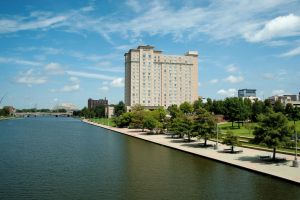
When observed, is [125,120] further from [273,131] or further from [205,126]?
[273,131]

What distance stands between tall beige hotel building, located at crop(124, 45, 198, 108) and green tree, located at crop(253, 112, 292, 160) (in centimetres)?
12661

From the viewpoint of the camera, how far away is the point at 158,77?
167125 mm

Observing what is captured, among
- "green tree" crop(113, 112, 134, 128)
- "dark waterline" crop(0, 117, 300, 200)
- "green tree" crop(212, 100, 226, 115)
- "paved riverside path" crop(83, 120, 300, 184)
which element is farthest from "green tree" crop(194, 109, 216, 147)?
"green tree" crop(212, 100, 226, 115)

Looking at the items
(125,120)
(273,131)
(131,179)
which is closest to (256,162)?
(273,131)

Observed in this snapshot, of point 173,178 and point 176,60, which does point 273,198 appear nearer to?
point 173,178

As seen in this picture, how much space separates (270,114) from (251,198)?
15.8m

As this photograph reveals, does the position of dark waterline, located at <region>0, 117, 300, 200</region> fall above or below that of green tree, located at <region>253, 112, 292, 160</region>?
below

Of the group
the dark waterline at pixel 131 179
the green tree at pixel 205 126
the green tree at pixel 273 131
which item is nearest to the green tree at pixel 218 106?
the green tree at pixel 205 126

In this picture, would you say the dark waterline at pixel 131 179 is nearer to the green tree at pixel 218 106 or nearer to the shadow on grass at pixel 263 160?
the shadow on grass at pixel 263 160

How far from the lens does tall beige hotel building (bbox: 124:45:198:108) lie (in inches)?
6407

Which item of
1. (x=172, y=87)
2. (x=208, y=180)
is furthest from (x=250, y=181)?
(x=172, y=87)

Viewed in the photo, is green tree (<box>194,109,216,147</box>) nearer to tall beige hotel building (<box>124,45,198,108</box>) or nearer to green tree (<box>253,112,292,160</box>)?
green tree (<box>253,112,292,160</box>)

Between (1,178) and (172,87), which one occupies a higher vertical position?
(172,87)

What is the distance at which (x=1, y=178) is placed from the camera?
3095cm
